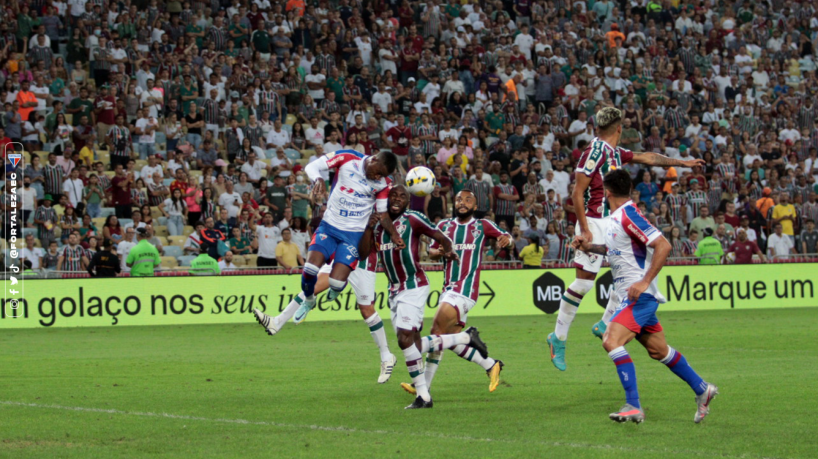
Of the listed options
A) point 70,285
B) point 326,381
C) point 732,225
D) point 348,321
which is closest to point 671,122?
point 732,225

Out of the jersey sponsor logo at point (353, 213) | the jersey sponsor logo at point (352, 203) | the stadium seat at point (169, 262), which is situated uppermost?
the jersey sponsor logo at point (352, 203)

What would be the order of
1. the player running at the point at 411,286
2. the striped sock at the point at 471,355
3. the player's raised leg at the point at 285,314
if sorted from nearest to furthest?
the player running at the point at 411,286, the striped sock at the point at 471,355, the player's raised leg at the point at 285,314

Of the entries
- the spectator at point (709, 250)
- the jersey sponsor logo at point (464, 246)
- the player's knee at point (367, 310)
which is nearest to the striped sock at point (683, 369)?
the jersey sponsor logo at point (464, 246)

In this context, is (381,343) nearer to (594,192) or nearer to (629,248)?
(594,192)

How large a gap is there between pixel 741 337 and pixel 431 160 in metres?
10.6

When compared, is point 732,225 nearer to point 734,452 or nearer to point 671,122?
point 671,122

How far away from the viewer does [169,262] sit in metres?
22.5

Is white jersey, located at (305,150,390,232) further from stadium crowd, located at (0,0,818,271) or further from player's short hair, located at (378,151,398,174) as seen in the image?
stadium crowd, located at (0,0,818,271)

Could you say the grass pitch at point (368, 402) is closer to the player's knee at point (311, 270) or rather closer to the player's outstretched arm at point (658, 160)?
the player's knee at point (311, 270)

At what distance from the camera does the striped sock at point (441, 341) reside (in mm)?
10070

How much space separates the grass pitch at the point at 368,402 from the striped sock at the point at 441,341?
21.9 inches

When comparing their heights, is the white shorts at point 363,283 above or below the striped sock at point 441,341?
below

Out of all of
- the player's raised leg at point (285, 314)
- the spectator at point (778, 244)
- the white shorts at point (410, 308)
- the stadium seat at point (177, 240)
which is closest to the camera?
the white shorts at point (410, 308)

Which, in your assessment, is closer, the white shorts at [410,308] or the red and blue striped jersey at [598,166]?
the white shorts at [410,308]
